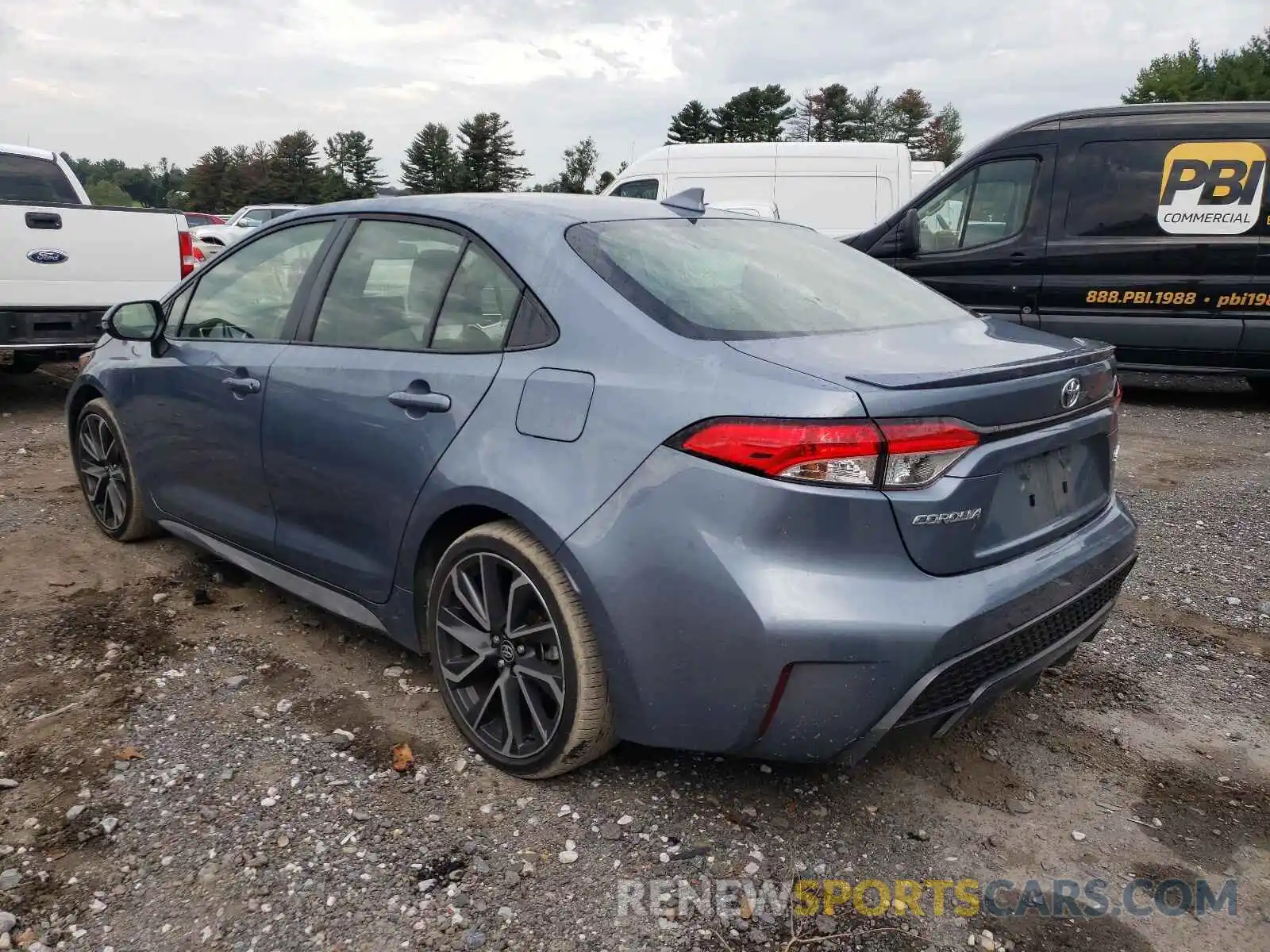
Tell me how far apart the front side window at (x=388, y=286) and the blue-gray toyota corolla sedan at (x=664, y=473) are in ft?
0.03

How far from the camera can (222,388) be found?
3.44m

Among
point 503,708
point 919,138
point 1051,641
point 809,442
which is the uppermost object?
point 919,138

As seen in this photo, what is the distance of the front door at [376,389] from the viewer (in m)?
2.68

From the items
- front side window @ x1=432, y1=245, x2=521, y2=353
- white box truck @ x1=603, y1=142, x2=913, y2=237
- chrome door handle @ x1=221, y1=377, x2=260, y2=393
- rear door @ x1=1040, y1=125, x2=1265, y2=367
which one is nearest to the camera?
front side window @ x1=432, y1=245, x2=521, y2=353

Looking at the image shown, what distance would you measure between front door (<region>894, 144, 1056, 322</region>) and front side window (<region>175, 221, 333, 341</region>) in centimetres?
611

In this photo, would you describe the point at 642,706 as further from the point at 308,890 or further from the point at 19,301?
the point at 19,301

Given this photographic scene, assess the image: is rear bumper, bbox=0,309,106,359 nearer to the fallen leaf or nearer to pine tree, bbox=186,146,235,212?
the fallen leaf

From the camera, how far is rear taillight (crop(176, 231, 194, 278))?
7484 mm

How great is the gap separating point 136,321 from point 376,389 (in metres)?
1.67

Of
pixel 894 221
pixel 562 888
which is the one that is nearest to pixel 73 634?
pixel 562 888

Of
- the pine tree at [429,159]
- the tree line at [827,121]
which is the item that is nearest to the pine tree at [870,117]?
the tree line at [827,121]

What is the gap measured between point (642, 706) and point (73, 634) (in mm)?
2354

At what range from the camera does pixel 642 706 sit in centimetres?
230

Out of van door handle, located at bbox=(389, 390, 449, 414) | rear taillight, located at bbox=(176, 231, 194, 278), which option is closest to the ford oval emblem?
rear taillight, located at bbox=(176, 231, 194, 278)
